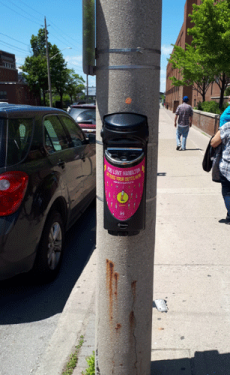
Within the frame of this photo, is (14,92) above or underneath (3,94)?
above

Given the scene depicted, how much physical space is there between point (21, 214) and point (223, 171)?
2.94 metres

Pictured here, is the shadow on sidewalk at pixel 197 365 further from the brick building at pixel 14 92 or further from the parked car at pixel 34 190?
the brick building at pixel 14 92

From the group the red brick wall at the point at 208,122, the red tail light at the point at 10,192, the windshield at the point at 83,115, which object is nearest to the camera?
the red tail light at the point at 10,192

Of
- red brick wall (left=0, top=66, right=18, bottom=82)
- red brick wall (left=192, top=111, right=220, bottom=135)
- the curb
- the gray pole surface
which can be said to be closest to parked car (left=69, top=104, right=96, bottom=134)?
red brick wall (left=192, top=111, right=220, bottom=135)

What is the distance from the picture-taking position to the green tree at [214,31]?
17.1 metres

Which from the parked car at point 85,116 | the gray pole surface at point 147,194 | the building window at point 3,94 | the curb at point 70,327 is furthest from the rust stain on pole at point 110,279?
the building window at point 3,94

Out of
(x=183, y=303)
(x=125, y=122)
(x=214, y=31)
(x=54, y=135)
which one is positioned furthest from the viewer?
(x=214, y=31)

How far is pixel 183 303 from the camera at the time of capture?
3.53 metres

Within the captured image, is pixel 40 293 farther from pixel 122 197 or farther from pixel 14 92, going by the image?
pixel 14 92

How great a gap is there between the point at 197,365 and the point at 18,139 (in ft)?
8.34

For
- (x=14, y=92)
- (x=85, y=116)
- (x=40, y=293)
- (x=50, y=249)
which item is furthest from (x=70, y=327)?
(x=14, y=92)

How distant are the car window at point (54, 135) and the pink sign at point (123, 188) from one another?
2442 millimetres

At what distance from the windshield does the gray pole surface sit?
1003 cm

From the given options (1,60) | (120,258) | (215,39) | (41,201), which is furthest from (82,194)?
(1,60)
